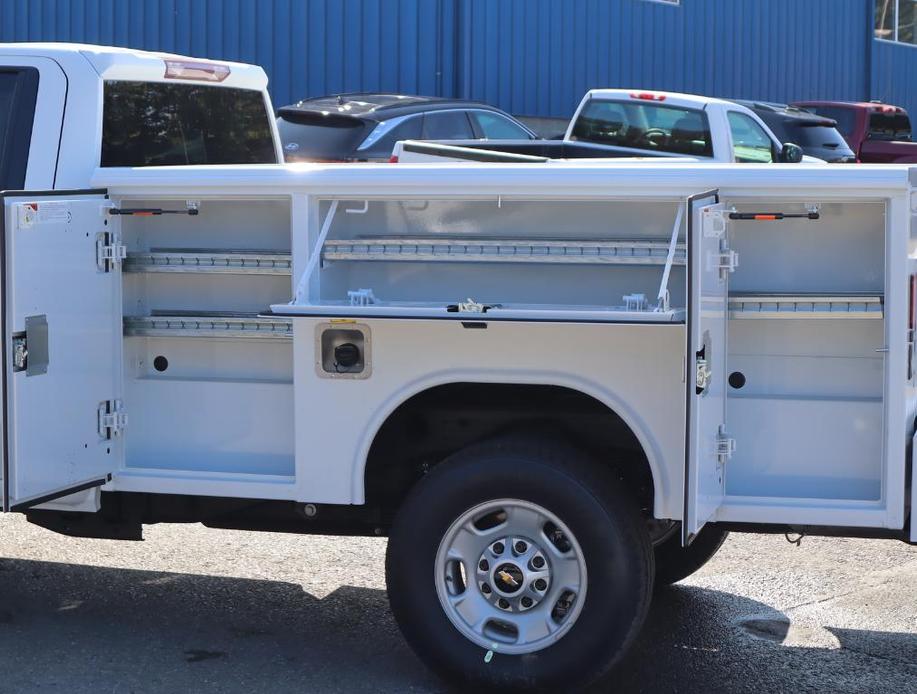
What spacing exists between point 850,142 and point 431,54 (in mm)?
6810

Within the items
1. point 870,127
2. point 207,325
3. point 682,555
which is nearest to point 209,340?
point 207,325

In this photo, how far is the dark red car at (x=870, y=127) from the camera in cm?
2061

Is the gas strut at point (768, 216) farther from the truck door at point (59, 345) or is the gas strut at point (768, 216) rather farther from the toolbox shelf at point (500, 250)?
the truck door at point (59, 345)

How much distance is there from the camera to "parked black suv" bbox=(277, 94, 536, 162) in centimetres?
1269

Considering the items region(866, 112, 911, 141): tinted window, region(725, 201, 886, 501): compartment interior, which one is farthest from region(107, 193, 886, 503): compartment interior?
region(866, 112, 911, 141): tinted window

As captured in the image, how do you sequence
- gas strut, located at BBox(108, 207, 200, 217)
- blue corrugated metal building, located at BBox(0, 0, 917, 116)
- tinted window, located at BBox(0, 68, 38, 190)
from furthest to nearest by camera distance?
blue corrugated metal building, located at BBox(0, 0, 917, 116) < tinted window, located at BBox(0, 68, 38, 190) < gas strut, located at BBox(108, 207, 200, 217)

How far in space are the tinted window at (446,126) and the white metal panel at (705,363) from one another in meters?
9.39

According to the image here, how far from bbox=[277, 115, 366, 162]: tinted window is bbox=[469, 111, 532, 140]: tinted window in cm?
228

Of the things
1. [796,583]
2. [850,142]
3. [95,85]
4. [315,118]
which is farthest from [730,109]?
[95,85]

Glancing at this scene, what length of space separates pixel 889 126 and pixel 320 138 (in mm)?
11646

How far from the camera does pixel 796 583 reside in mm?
6492

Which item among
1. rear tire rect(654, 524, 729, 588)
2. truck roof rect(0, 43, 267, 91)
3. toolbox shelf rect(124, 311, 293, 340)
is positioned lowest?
rear tire rect(654, 524, 729, 588)

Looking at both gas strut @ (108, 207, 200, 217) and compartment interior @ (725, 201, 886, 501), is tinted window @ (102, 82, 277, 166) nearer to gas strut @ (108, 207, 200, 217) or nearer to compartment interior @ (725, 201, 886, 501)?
gas strut @ (108, 207, 200, 217)

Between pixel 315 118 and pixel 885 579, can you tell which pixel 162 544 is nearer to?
pixel 885 579
